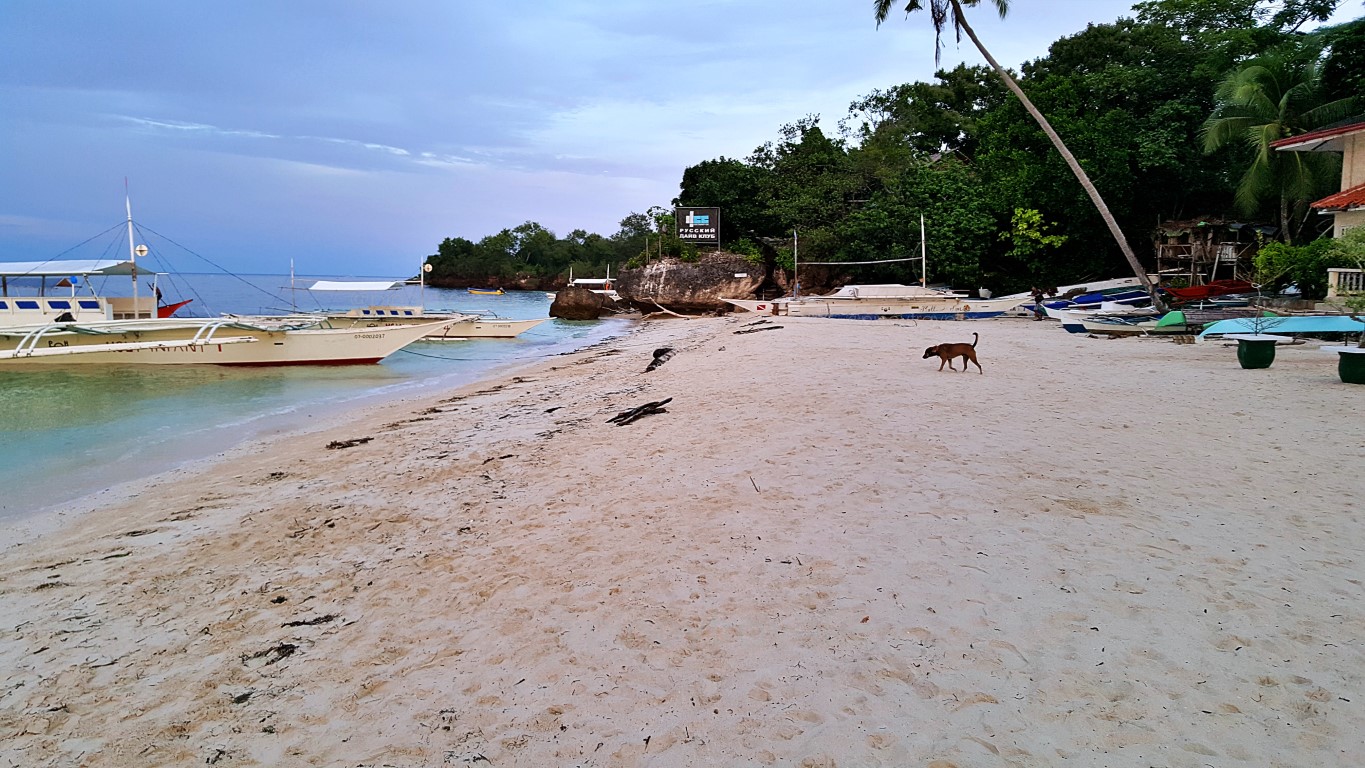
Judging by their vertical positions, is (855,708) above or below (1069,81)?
below

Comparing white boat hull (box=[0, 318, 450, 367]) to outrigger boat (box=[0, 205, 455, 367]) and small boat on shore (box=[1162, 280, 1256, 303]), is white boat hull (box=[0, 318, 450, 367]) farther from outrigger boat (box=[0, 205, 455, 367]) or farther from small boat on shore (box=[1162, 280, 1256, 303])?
small boat on shore (box=[1162, 280, 1256, 303])

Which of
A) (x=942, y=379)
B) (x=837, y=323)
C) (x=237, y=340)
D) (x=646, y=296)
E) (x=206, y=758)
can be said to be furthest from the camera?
(x=646, y=296)

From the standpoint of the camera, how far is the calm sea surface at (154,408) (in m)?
8.91

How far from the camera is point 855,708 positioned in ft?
9.12

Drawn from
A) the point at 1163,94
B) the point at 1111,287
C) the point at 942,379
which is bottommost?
the point at 942,379

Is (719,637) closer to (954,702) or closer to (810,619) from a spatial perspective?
(810,619)

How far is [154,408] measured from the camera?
13648mm

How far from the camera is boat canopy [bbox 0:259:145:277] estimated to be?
20875 millimetres

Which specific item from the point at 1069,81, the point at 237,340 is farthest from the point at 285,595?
the point at 1069,81

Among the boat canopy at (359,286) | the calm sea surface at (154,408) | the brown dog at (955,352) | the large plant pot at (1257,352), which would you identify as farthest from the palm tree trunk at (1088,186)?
the boat canopy at (359,286)

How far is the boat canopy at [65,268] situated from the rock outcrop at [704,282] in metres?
25.2

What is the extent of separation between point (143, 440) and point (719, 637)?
37.3 feet

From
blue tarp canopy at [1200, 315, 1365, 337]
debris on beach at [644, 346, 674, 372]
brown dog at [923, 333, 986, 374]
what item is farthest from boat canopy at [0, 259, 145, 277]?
blue tarp canopy at [1200, 315, 1365, 337]

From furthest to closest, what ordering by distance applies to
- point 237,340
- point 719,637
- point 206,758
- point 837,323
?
1. point 837,323
2. point 237,340
3. point 719,637
4. point 206,758
